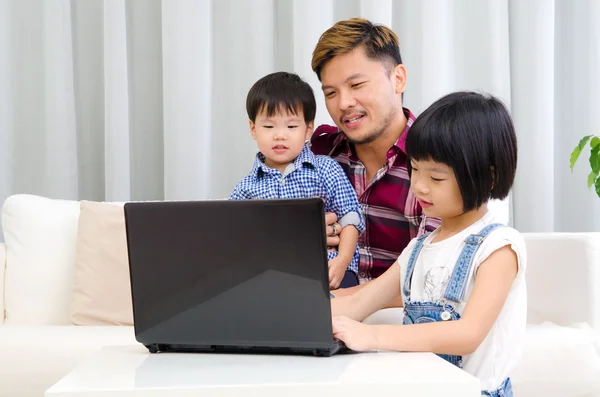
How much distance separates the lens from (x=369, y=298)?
1.36 m

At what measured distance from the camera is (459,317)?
47.3 inches

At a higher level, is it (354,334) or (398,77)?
(398,77)

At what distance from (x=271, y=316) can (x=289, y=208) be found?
151 millimetres

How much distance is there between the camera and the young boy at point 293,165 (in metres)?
1.75

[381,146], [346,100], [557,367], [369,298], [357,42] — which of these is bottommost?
[557,367]

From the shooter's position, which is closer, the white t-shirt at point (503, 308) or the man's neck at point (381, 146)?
the white t-shirt at point (503, 308)

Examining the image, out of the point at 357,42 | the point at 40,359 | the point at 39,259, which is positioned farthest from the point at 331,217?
the point at 39,259

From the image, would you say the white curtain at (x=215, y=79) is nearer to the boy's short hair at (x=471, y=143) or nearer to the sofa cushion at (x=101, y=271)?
the sofa cushion at (x=101, y=271)

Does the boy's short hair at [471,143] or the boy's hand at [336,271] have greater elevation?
the boy's short hair at [471,143]

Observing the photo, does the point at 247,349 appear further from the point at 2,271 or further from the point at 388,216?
the point at 2,271

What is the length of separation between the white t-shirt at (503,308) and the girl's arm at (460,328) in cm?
2

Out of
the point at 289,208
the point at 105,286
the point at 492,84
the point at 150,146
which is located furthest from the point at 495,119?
the point at 150,146

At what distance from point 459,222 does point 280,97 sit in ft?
2.04

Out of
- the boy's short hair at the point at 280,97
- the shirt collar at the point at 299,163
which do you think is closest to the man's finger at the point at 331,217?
the shirt collar at the point at 299,163
